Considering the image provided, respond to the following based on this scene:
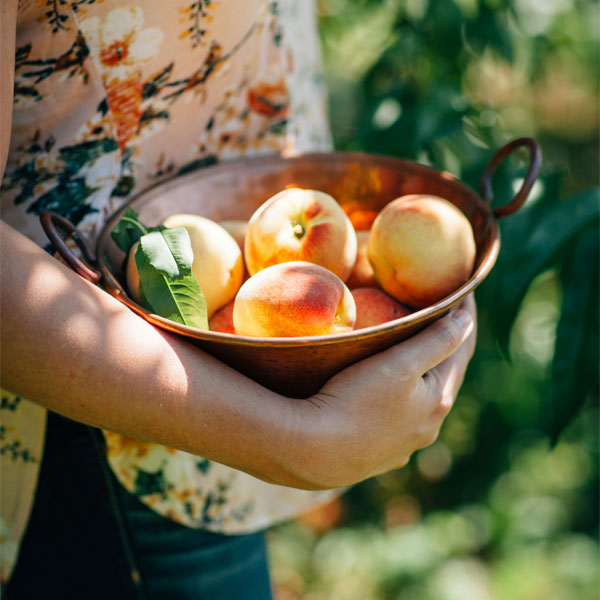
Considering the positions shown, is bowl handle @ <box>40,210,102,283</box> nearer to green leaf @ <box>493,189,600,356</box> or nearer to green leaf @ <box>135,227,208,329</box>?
green leaf @ <box>135,227,208,329</box>

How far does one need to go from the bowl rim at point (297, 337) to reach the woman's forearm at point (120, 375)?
0.11 ft

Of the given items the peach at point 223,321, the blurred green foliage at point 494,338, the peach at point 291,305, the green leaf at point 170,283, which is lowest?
the blurred green foliage at point 494,338

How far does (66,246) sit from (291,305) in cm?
22

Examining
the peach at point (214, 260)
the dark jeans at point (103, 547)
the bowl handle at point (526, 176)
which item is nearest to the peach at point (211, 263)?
the peach at point (214, 260)

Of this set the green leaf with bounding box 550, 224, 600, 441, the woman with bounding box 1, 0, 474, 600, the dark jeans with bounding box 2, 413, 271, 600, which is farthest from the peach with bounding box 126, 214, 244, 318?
the green leaf with bounding box 550, 224, 600, 441

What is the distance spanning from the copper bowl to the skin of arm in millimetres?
21

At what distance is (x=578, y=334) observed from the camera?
2.59ft

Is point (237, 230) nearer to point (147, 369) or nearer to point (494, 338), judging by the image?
point (147, 369)

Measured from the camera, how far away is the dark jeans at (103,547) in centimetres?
72

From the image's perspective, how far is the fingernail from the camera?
2.02 ft

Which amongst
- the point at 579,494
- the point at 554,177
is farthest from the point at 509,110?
the point at 554,177

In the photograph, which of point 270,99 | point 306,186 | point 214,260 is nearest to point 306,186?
point 306,186

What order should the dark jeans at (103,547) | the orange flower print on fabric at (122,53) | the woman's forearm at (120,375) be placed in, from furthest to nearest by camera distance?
1. the dark jeans at (103,547)
2. the orange flower print on fabric at (122,53)
3. the woman's forearm at (120,375)

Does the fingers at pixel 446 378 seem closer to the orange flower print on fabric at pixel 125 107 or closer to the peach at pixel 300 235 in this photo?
the peach at pixel 300 235
